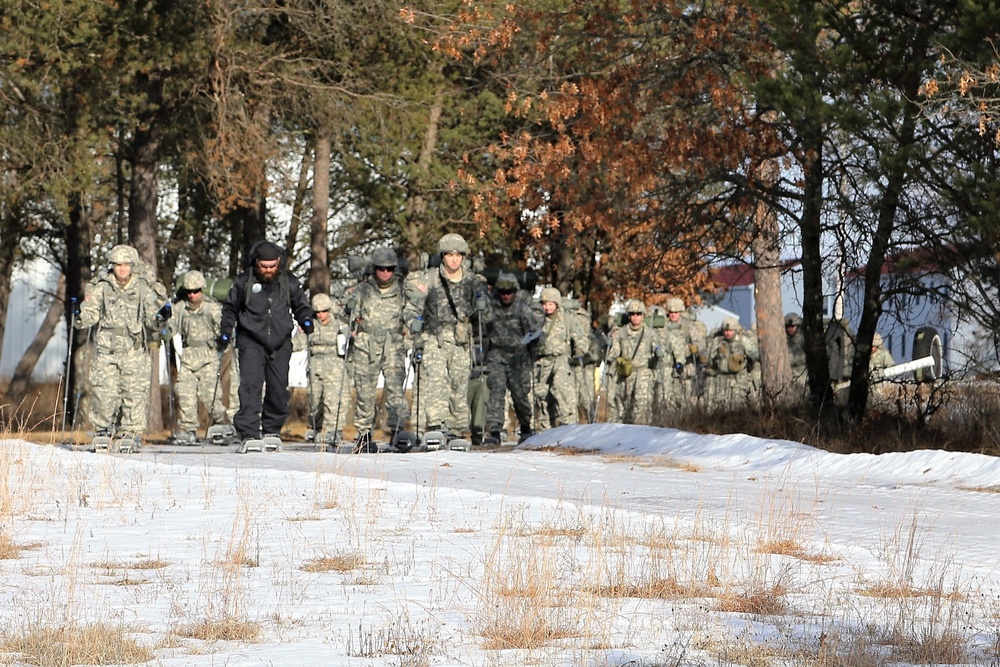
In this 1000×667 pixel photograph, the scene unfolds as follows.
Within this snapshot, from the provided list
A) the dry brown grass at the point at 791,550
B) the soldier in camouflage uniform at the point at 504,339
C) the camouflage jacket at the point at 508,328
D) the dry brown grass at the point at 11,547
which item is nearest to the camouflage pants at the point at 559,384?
the soldier in camouflage uniform at the point at 504,339

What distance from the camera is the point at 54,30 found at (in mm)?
23438

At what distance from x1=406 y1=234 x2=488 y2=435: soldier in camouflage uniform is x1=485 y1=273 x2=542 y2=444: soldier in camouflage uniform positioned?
1384 mm

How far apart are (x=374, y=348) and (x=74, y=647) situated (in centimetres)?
1337

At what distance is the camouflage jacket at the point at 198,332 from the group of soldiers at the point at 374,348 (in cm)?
2

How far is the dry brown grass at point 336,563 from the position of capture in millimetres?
8594

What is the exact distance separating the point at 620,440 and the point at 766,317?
9.72 meters

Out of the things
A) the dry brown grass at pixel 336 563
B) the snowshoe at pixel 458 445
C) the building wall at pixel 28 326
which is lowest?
the dry brown grass at pixel 336 563

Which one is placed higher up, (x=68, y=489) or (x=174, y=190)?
(x=174, y=190)

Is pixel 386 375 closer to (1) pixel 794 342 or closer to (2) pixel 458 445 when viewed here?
(2) pixel 458 445

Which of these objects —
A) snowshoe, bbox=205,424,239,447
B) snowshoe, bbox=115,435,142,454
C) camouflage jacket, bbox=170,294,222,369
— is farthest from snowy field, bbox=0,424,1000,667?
camouflage jacket, bbox=170,294,222,369

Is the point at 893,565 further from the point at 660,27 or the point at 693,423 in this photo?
the point at 660,27

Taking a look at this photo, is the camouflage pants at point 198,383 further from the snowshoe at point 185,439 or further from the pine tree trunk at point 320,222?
the pine tree trunk at point 320,222

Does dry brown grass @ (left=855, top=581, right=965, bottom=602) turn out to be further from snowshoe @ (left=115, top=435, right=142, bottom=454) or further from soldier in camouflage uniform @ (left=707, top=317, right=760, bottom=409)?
soldier in camouflage uniform @ (left=707, top=317, right=760, bottom=409)

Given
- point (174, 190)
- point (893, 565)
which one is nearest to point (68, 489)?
point (893, 565)
